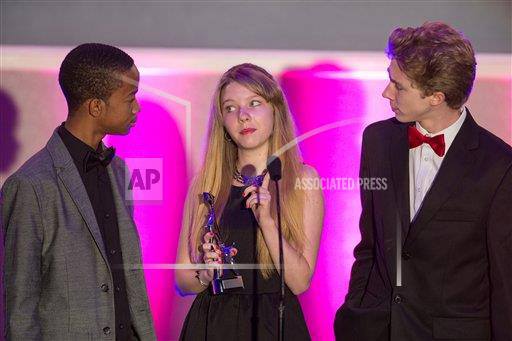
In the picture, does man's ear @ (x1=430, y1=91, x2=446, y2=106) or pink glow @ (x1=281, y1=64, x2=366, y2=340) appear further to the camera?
pink glow @ (x1=281, y1=64, x2=366, y2=340)

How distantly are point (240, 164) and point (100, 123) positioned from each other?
0.74 metres

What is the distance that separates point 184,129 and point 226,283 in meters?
0.76

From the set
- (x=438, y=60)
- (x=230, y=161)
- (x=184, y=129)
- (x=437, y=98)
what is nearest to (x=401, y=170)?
(x=437, y=98)

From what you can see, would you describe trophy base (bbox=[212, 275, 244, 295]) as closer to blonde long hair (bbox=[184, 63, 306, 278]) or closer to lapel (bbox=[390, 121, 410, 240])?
blonde long hair (bbox=[184, 63, 306, 278])

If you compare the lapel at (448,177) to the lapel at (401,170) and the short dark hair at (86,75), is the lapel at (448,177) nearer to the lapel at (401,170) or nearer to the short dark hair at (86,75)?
the lapel at (401,170)

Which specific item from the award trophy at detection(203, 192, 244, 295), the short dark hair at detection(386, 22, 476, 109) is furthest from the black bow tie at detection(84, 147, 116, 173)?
the short dark hair at detection(386, 22, 476, 109)

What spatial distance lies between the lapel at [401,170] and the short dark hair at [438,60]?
9.8 inches

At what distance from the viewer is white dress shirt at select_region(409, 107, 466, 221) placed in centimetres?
328

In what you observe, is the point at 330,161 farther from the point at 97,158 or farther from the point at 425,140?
the point at 97,158

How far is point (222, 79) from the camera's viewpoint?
369cm

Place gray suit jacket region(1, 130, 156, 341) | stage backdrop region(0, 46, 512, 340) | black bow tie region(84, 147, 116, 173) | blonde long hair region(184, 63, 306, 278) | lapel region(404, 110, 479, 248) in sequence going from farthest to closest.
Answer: stage backdrop region(0, 46, 512, 340)
blonde long hair region(184, 63, 306, 278)
lapel region(404, 110, 479, 248)
black bow tie region(84, 147, 116, 173)
gray suit jacket region(1, 130, 156, 341)

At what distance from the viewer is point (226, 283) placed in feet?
11.4

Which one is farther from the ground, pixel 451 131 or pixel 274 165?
pixel 451 131

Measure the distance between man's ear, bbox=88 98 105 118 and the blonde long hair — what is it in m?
0.68
